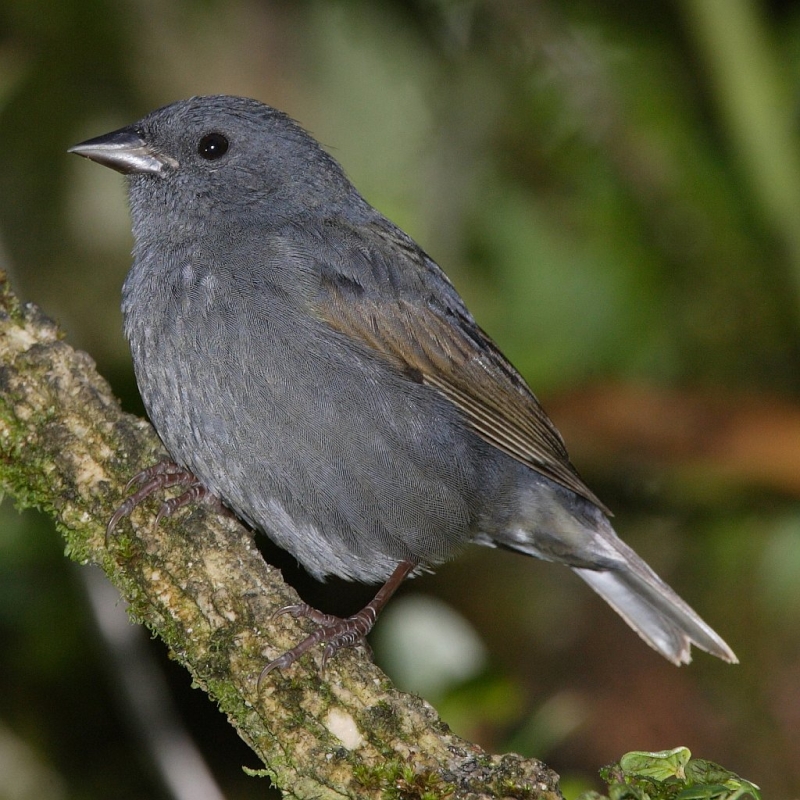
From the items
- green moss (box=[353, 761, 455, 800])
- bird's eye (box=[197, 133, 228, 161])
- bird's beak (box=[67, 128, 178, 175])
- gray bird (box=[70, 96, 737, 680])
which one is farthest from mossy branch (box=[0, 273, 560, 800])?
bird's eye (box=[197, 133, 228, 161])

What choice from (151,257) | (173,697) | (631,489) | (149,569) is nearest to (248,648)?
(149,569)

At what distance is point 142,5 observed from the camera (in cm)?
807

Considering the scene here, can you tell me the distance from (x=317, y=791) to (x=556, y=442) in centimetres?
218

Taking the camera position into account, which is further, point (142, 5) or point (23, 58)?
point (142, 5)

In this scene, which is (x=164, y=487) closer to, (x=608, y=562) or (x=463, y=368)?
(x=463, y=368)

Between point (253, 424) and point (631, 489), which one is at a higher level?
point (253, 424)

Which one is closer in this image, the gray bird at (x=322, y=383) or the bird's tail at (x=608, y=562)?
the gray bird at (x=322, y=383)

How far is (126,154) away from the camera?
4895 mm

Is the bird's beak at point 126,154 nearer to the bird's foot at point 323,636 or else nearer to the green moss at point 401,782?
the bird's foot at point 323,636

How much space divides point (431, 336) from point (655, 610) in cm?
184

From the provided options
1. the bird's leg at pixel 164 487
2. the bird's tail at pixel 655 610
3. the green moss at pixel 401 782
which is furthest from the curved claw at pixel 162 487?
the bird's tail at pixel 655 610

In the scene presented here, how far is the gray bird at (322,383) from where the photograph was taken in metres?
4.14

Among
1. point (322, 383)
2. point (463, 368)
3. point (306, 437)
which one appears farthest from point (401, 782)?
point (463, 368)

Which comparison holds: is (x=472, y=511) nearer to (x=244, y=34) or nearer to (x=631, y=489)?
(x=631, y=489)
